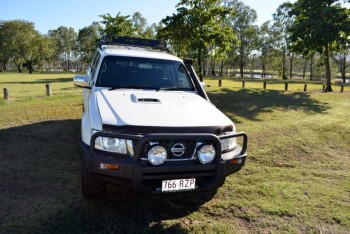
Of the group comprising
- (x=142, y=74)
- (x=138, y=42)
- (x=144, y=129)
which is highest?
(x=138, y=42)

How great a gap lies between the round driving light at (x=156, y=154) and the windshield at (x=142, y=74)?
69.8 inches

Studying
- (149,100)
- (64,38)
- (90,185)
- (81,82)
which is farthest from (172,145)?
(64,38)

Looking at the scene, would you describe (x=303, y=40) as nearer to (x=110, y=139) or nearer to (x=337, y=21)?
(x=337, y=21)

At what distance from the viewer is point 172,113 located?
356 centimetres

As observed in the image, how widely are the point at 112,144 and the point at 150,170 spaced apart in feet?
1.68

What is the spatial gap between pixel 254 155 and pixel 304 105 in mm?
7848

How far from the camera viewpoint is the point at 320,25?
18.7m

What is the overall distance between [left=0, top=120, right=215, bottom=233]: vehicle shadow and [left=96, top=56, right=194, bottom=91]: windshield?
162 cm

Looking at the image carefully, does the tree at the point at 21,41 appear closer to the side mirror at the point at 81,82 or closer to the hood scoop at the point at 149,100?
the side mirror at the point at 81,82

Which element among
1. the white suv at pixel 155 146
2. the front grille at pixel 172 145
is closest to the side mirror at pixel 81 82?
the white suv at pixel 155 146

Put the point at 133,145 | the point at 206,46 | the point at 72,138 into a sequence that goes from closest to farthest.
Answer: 1. the point at 133,145
2. the point at 72,138
3. the point at 206,46

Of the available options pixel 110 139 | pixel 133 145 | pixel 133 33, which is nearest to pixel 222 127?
pixel 133 145

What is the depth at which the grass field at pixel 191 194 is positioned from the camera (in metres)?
3.55

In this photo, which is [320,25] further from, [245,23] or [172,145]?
[245,23]
